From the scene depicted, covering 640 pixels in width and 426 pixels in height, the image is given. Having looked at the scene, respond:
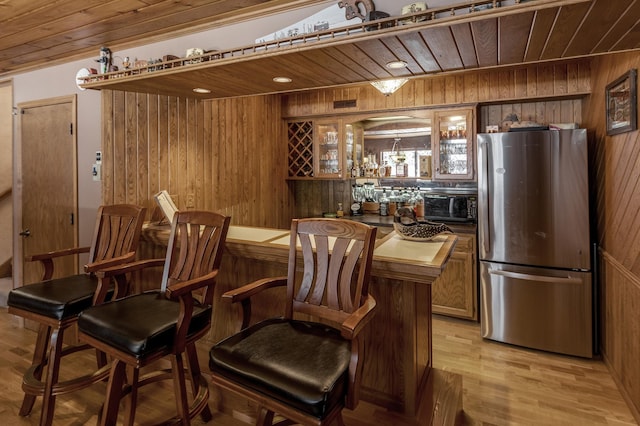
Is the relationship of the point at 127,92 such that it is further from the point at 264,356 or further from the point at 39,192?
the point at 264,356

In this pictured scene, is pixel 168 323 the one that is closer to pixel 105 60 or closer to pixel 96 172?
pixel 96 172

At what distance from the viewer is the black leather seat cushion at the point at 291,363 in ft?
4.07

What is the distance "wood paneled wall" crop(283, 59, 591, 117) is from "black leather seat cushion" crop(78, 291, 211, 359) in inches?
109

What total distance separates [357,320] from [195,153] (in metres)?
2.37

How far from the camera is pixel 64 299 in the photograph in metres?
1.92

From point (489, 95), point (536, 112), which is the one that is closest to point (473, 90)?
point (489, 95)

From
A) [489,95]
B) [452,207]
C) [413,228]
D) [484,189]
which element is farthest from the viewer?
[452,207]

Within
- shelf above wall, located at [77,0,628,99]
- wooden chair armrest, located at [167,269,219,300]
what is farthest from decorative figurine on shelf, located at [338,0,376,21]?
wooden chair armrest, located at [167,269,219,300]

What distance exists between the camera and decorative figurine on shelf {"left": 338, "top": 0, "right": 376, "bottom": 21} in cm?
170

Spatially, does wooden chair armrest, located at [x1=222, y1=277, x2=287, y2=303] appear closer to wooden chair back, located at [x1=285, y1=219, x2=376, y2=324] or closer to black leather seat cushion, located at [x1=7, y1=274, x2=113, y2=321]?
wooden chair back, located at [x1=285, y1=219, x2=376, y2=324]

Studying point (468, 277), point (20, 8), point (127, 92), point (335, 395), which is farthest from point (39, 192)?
point (468, 277)

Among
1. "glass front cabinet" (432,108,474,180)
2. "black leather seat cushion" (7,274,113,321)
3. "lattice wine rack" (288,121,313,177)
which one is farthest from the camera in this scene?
"lattice wine rack" (288,121,313,177)

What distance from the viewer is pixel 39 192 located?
11.0 feet

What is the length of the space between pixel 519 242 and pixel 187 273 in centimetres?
273
